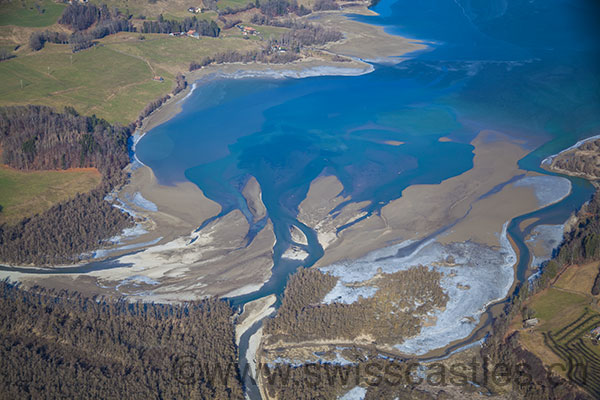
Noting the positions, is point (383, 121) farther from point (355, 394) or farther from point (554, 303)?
point (355, 394)

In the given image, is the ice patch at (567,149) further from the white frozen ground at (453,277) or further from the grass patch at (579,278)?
the grass patch at (579,278)

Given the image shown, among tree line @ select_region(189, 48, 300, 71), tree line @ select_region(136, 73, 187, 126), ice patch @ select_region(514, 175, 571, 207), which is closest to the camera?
ice patch @ select_region(514, 175, 571, 207)

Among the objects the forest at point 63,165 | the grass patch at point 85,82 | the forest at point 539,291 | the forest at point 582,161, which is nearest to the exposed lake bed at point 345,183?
the forest at point 539,291

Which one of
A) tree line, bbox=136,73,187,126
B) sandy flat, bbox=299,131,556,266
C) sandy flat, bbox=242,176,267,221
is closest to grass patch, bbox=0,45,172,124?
tree line, bbox=136,73,187,126

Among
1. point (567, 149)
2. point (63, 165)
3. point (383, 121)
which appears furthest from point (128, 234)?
point (567, 149)

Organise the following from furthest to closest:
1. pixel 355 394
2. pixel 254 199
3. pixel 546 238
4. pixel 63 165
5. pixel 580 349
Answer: pixel 63 165 → pixel 254 199 → pixel 546 238 → pixel 580 349 → pixel 355 394

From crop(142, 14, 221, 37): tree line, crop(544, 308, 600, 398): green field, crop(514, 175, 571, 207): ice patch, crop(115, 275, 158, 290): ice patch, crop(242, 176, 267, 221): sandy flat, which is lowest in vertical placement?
crop(115, 275, 158, 290): ice patch

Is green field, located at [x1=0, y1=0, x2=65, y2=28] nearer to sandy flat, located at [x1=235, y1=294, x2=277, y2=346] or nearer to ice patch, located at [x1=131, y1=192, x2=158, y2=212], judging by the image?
ice patch, located at [x1=131, y1=192, x2=158, y2=212]

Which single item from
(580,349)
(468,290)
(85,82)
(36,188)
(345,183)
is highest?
(580,349)
